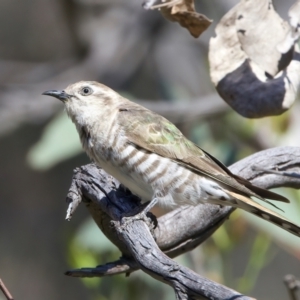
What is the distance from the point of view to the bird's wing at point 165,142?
3062mm

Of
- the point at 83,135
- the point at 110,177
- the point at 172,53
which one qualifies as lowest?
the point at 110,177

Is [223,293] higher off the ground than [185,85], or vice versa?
[185,85]

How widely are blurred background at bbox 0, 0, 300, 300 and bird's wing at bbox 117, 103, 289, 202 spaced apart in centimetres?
72

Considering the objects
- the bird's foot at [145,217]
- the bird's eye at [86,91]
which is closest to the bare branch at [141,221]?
the bird's foot at [145,217]

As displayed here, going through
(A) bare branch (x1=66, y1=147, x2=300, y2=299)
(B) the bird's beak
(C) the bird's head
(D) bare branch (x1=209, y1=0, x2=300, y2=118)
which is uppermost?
Result: (B) the bird's beak

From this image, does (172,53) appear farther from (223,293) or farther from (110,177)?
(223,293)

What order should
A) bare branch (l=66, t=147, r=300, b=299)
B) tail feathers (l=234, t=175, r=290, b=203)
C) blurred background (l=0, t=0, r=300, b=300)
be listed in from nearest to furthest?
bare branch (l=66, t=147, r=300, b=299) < tail feathers (l=234, t=175, r=290, b=203) < blurred background (l=0, t=0, r=300, b=300)

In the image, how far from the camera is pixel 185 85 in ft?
22.8

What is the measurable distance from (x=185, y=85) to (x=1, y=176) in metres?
2.34

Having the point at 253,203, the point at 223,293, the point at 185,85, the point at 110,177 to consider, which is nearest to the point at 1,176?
the point at 185,85

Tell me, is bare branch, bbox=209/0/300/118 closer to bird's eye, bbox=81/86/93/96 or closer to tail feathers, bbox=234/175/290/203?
tail feathers, bbox=234/175/290/203

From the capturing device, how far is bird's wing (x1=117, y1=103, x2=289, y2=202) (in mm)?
3062

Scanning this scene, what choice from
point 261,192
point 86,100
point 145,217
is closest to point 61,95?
point 86,100

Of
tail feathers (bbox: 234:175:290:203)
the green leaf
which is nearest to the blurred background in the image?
the green leaf
